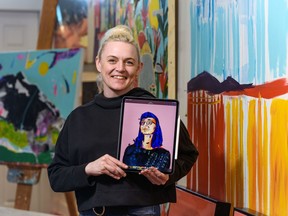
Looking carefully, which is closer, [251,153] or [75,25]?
[251,153]

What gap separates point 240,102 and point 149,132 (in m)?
0.38

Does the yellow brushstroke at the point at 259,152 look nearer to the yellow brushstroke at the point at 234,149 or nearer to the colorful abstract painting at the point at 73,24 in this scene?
the yellow brushstroke at the point at 234,149

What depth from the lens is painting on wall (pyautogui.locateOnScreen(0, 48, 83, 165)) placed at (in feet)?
11.7

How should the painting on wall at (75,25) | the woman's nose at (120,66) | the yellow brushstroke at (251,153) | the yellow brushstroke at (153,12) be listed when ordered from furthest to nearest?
the painting on wall at (75,25), the yellow brushstroke at (153,12), the yellow brushstroke at (251,153), the woman's nose at (120,66)

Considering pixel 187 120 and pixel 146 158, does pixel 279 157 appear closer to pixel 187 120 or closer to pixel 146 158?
pixel 146 158

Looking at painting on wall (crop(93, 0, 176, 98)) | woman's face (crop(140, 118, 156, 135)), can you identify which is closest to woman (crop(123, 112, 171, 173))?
woman's face (crop(140, 118, 156, 135))

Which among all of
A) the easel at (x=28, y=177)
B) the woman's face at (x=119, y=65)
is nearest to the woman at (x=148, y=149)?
the woman's face at (x=119, y=65)

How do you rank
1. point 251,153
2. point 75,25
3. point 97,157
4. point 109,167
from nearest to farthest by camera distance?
point 109,167, point 97,157, point 251,153, point 75,25

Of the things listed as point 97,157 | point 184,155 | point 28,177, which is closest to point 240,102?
point 184,155

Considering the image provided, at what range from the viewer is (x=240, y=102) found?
188 centimetres

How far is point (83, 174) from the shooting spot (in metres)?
1.64

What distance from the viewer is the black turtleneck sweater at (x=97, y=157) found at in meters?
1.64

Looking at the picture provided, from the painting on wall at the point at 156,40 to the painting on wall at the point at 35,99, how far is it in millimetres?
497

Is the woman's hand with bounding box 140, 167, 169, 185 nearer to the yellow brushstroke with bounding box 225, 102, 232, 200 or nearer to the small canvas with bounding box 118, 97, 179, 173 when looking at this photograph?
the small canvas with bounding box 118, 97, 179, 173
